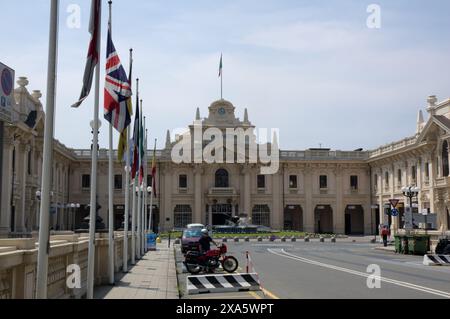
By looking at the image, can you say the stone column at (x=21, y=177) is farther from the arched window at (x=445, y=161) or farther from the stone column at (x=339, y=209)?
the stone column at (x=339, y=209)

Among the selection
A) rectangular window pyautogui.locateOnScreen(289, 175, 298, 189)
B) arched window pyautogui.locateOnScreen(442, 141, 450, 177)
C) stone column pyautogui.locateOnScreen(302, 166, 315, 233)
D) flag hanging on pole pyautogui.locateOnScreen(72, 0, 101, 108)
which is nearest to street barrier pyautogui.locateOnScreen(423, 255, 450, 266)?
flag hanging on pole pyautogui.locateOnScreen(72, 0, 101, 108)

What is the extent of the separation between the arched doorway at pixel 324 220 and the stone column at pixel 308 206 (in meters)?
2.39

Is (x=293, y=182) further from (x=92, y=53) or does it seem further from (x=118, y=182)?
(x=92, y=53)

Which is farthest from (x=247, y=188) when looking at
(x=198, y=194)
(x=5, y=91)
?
(x=5, y=91)

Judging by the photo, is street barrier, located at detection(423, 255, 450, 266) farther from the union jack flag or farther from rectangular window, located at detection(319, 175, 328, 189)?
rectangular window, located at detection(319, 175, 328, 189)

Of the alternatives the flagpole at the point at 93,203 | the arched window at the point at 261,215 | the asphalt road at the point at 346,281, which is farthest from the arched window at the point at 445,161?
the flagpole at the point at 93,203

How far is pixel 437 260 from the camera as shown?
26828 millimetres

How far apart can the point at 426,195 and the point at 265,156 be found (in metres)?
22.9

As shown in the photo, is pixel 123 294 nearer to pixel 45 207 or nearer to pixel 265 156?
pixel 45 207

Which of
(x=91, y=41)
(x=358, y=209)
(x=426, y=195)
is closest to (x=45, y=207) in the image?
(x=91, y=41)

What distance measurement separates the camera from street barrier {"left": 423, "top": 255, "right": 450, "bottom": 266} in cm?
2661
